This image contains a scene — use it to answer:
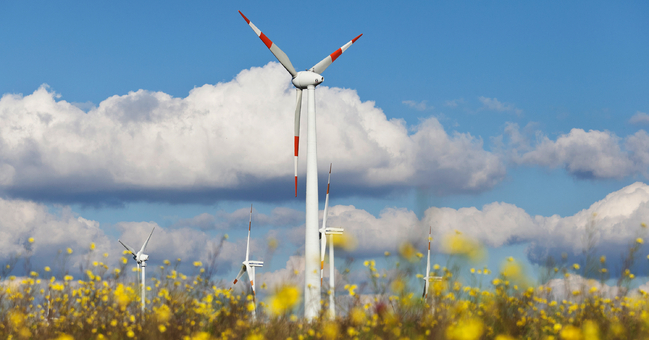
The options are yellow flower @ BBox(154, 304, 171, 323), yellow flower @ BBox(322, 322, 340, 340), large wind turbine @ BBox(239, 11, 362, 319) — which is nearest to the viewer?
yellow flower @ BBox(322, 322, 340, 340)

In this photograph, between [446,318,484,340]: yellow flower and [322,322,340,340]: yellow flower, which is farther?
[322,322,340,340]: yellow flower

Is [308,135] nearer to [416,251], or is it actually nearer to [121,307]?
[121,307]

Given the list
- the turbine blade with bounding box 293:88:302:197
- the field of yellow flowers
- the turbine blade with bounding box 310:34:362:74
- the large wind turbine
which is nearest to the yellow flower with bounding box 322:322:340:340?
the field of yellow flowers

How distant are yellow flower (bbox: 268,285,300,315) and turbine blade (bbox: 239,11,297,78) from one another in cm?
1832

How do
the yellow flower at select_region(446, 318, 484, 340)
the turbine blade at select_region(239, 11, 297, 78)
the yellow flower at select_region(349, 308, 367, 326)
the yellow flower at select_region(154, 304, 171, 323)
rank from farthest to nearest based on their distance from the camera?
the turbine blade at select_region(239, 11, 297, 78) → the yellow flower at select_region(154, 304, 171, 323) → the yellow flower at select_region(349, 308, 367, 326) → the yellow flower at select_region(446, 318, 484, 340)

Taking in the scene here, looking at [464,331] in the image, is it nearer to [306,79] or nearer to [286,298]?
[286,298]

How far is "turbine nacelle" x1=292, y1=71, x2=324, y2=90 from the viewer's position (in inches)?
1012

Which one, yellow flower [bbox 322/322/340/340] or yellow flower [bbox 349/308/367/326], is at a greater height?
yellow flower [bbox 349/308/367/326]

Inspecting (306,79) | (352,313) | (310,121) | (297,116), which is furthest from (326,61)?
(352,313)

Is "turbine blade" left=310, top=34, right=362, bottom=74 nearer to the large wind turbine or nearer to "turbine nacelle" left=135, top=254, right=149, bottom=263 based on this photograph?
the large wind turbine

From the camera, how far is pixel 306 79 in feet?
84.6

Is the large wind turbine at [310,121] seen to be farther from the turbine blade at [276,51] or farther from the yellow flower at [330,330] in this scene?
the yellow flower at [330,330]

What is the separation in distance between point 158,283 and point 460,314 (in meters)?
5.61

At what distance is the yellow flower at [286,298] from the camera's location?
9031 millimetres
